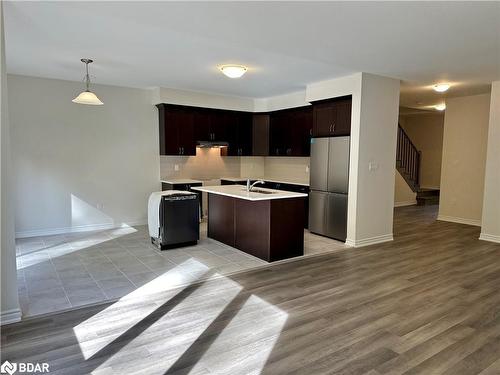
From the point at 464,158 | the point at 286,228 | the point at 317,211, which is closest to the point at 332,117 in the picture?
the point at 317,211

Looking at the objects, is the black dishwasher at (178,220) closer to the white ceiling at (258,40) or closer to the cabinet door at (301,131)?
the white ceiling at (258,40)

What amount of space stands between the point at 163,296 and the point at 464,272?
3676 mm

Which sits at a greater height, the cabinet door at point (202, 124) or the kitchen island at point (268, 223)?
the cabinet door at point (202, 124)

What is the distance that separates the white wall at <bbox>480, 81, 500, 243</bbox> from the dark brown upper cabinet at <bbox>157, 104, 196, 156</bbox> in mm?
5484

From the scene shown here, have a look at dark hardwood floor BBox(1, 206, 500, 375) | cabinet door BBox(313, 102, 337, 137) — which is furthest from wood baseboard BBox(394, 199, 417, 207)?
dark hardwood floor BBox(1, 206, 500, 375)

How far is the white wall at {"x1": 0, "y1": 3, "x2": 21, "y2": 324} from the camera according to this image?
2.75 metres

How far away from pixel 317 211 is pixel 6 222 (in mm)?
4564

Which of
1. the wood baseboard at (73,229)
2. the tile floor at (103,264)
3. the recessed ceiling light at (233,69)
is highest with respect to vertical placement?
the recessed ceiling light at (233,69)

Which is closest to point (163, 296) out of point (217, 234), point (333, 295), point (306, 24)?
point (333, 295)

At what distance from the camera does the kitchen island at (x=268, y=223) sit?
14.8 ft

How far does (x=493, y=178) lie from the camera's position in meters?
5.86

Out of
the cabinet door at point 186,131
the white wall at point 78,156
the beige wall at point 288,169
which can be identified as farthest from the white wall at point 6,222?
the beige wall at point 288,169

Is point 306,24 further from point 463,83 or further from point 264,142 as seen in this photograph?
point 264,142

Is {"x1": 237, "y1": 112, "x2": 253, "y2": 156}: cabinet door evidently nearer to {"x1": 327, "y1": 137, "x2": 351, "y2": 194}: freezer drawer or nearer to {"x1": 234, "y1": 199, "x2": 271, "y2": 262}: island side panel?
{"x1": 327, "y1": 137, "x2": 351, "y2": 194}: freezer drawer
